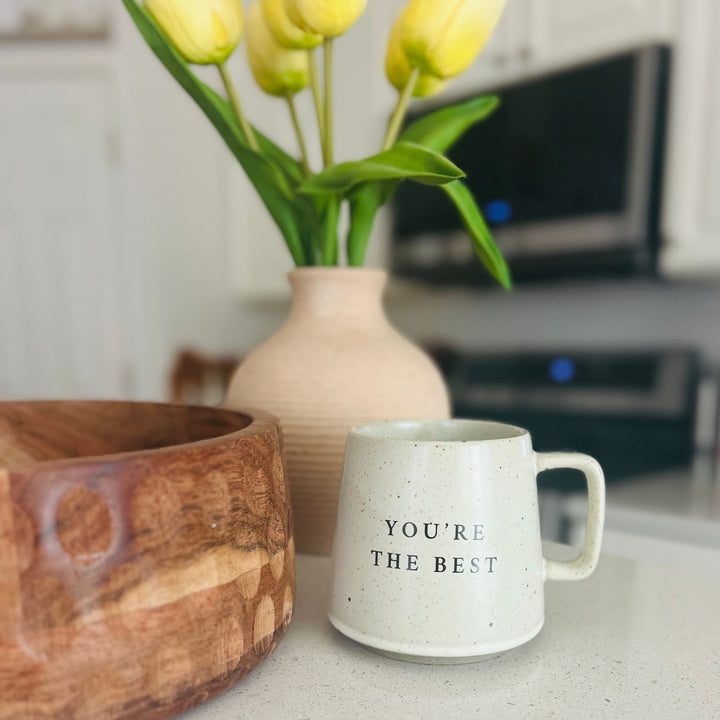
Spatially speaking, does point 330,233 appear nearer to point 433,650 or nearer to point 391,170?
point 391,170

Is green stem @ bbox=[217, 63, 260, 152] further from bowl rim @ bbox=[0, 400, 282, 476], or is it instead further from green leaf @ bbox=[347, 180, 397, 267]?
bowl rim @ bbox=[0, 400, 282, 476]

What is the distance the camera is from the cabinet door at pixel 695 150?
1.28 meters

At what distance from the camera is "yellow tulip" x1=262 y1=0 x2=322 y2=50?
1.57 ft

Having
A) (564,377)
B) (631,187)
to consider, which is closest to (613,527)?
(564,377)

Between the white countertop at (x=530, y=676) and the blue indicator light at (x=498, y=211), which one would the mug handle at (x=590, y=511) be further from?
the blue indicator light at (x=498, y=211)

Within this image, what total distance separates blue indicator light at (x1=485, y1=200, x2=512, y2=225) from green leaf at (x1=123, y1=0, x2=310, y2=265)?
1.05 metres

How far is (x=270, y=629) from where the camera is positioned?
323mm

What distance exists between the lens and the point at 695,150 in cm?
130

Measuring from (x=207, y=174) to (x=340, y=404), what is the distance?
90.6 inches

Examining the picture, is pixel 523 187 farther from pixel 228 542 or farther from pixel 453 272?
pixel 228 542

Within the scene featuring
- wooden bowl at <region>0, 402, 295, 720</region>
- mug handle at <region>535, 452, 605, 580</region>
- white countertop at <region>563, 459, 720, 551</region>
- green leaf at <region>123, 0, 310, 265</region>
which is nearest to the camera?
wooden bowl at <region>0, 402, 295, 720</region>

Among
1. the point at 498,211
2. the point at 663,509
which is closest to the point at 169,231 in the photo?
the point at 498,211

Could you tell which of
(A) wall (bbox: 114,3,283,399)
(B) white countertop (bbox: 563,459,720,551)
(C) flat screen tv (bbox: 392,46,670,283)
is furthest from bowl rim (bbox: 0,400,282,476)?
(A) wall (bbox: 114,3,283,399)

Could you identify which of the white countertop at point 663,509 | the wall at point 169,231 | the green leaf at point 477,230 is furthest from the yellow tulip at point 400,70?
the wall at point 169,231
